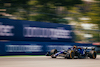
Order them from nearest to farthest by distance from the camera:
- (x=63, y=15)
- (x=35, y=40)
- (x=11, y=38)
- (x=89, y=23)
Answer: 1. (x=11, y=38)
2. (x=35, y=40)
3. (x=63, y=15)
4. (x=89, y=23)

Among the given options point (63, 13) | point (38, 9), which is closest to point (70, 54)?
point (38, 9)

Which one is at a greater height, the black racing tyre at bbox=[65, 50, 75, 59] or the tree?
the tree

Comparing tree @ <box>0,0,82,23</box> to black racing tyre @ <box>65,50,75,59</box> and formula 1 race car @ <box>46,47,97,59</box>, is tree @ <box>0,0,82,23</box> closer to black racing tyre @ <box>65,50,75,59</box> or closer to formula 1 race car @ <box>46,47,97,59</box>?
formula 1 race car @ <box>46,47,97,59</box>

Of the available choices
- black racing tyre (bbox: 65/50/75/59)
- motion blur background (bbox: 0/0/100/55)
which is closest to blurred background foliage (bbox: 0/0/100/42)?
motion blur background (bbox: 0/0/100/55)

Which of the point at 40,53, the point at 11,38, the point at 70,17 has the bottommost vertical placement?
the point at 40,53

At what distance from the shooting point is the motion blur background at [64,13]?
18.8m

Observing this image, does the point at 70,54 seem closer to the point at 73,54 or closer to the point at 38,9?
the point at 73,54

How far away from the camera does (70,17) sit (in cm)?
2227

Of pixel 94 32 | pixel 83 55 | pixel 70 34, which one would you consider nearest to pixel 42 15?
pixel 70 34

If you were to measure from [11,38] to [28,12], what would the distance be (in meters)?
2.97

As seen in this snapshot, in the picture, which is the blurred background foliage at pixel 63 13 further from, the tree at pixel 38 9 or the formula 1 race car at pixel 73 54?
the formula 1 race car at pixel 73 54

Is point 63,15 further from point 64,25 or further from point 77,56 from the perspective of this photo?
point 77,56

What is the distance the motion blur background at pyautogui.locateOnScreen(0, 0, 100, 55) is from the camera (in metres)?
18.8

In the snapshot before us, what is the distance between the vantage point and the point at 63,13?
72.5 feet
